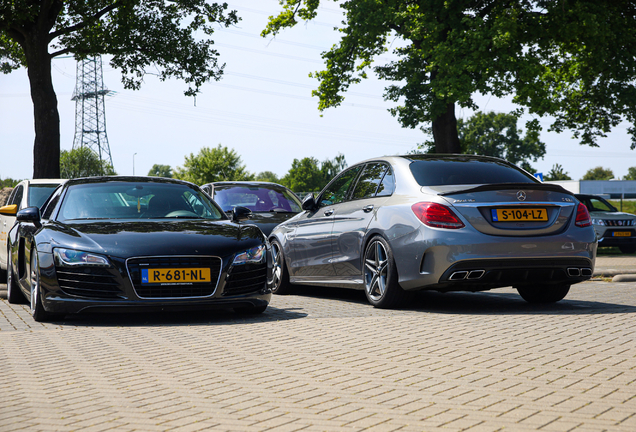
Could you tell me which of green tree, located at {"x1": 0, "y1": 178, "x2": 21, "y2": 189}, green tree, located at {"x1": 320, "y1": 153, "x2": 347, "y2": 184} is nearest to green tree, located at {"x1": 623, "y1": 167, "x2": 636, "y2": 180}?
green tree, located at {"x1": 320, "y1": 153, "x2": 347, "y2": 184}

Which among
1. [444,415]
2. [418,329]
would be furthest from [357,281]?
[444,415]

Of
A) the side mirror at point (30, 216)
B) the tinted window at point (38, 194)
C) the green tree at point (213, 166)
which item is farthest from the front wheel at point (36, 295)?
the green tree at point (213, 166)

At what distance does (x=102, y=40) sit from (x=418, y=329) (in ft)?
61.5

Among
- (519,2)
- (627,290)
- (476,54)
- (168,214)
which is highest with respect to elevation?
(519,2)

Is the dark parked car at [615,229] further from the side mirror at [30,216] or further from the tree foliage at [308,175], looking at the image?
the tree foliage at [308,175]

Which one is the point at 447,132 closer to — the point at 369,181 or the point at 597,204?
the point at 597,204

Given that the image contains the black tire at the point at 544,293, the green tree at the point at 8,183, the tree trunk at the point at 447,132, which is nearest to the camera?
the black tire at the point at 544,293

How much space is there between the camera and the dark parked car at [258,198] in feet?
43.3

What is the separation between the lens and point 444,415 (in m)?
3.55

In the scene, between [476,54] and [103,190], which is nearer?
[103,190]

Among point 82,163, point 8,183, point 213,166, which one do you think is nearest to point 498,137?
point 213,166

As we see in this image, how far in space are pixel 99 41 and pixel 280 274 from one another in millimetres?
14981

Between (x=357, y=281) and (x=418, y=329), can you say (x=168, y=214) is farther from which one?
(x=418, y=329)

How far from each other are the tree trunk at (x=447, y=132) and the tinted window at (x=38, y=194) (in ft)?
49.2
